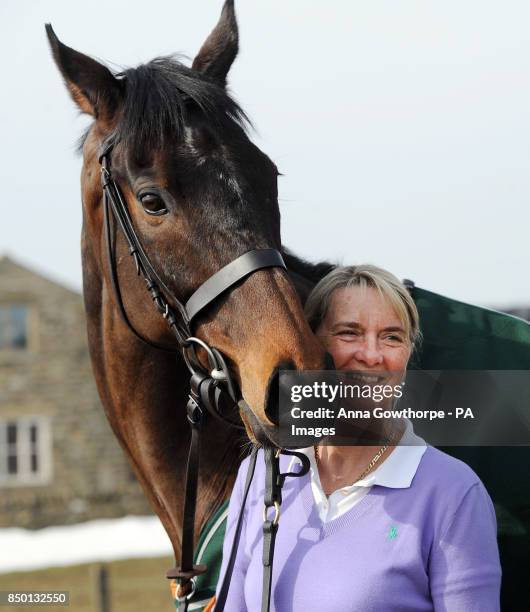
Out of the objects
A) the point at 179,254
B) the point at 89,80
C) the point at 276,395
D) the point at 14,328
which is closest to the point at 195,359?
the point at 179,254

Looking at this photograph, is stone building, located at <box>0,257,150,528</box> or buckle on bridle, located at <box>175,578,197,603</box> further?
stone building, located at <box>0,257,150,528</box>

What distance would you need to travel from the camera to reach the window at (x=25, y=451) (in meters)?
32.0

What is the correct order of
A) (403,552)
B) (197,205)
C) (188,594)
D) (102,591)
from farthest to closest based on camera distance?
(102,591)
(188,594)
(197,205)
(403,552)

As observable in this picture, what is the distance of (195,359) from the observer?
3.21 meters

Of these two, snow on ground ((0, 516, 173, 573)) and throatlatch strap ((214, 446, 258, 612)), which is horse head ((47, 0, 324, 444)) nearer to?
throatlatch strap ((214, 446, 258, 612))

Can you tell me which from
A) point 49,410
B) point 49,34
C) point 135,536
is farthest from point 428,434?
point 49,410

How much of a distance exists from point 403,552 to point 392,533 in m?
0.06

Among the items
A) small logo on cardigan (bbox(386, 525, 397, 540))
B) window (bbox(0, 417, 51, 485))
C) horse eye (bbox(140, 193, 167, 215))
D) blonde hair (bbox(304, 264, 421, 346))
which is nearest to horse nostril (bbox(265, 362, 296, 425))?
blonde hair (bbox(304, 264, 421, 346))

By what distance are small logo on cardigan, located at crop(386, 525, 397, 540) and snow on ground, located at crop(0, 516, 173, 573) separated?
7.03 metres

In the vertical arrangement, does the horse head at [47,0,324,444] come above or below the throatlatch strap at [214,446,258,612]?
above

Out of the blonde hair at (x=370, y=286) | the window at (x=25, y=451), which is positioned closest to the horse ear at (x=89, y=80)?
→ the blonde hair at (x=370, y=286)

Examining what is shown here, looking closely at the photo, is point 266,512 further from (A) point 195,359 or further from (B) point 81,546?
(B) point 81,546

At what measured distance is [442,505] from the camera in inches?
98.6

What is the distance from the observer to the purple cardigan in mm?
2451
